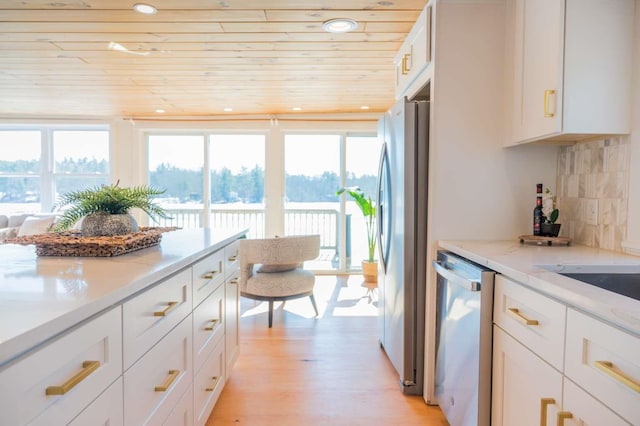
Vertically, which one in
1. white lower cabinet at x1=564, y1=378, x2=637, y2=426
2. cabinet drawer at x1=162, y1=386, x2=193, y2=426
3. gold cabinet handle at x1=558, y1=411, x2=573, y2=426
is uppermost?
white lower cabinet at x1=564, y1=378, x2=637, y2=426

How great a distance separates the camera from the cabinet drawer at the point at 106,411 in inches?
31.9

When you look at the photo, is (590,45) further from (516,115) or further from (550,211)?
(550,211)

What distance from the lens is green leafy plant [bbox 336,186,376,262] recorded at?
15.5 ft

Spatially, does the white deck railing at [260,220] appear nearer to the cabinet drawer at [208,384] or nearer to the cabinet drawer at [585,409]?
the cabinet drawer at [208,384]

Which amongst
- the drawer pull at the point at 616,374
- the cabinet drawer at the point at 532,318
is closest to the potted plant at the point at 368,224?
the cabinet drawer at the point at 532,318

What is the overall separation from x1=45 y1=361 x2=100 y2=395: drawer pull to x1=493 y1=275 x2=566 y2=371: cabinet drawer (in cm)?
118

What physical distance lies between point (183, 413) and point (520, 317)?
1252 mm

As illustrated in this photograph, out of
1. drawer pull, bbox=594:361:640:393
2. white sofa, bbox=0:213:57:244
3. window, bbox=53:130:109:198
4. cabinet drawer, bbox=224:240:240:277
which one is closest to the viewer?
drawer pull, bbox=594:361:640:393

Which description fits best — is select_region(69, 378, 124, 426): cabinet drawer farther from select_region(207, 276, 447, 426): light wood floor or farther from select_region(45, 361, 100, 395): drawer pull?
select_region(207, 276, 447, 426): light wood floor

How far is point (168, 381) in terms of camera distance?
4.14 feet

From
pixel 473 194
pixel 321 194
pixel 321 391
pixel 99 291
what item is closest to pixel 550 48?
pixel 473 194

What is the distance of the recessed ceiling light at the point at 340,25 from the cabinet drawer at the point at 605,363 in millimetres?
1954

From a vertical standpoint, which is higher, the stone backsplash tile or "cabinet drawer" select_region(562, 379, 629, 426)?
the stone backsplash tile

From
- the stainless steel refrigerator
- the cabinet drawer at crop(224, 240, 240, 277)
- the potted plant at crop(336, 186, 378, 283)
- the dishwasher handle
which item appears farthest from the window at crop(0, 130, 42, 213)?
the dishwasher handle
